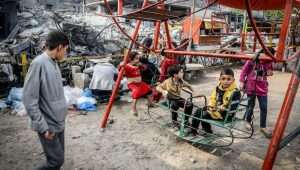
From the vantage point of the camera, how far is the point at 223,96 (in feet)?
14.4

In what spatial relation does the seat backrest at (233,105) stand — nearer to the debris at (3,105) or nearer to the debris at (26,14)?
the debris at (3,105)

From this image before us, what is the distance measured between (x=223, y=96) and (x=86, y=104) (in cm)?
332

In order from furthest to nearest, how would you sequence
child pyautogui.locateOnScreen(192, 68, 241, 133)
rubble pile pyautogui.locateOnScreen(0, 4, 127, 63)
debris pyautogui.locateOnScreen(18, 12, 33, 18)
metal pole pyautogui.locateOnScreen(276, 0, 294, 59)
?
debris pyautogui.locateOnScreen(18, 12, 33, 18)
rubble pile pyautogui.locateOnScreen(0, 4, 127, 63)
child pyautogui.locateOnScreen(192, 68, 241, 133)
metal pole pyautogui.locateOnScreen(276, 0, 294, 59)

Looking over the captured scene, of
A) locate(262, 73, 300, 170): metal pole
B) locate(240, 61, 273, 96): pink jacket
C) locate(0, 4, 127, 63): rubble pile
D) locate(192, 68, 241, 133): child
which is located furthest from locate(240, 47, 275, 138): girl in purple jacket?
locate(0, 4, 127, 63): rubble pile

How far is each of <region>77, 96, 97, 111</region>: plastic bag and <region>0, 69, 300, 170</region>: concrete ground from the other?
1.75 ft

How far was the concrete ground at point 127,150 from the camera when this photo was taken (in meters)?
4.02

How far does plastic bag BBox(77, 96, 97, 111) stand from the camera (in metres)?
6.48

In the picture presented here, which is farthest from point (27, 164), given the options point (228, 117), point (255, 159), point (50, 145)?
point (255, 159)

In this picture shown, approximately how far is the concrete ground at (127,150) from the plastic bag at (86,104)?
21.0 inches

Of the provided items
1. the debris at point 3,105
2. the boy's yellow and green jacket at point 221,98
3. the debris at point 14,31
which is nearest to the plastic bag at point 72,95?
the debris at point 3,105

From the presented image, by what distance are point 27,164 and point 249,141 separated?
138 inches

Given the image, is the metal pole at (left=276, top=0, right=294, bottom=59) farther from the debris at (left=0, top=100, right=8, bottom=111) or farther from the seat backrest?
the debris at (left=0, top=100, right=8, bottom=111)

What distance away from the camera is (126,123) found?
A: 18.8 feet

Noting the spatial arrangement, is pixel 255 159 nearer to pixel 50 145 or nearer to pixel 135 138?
pixel 135 138
